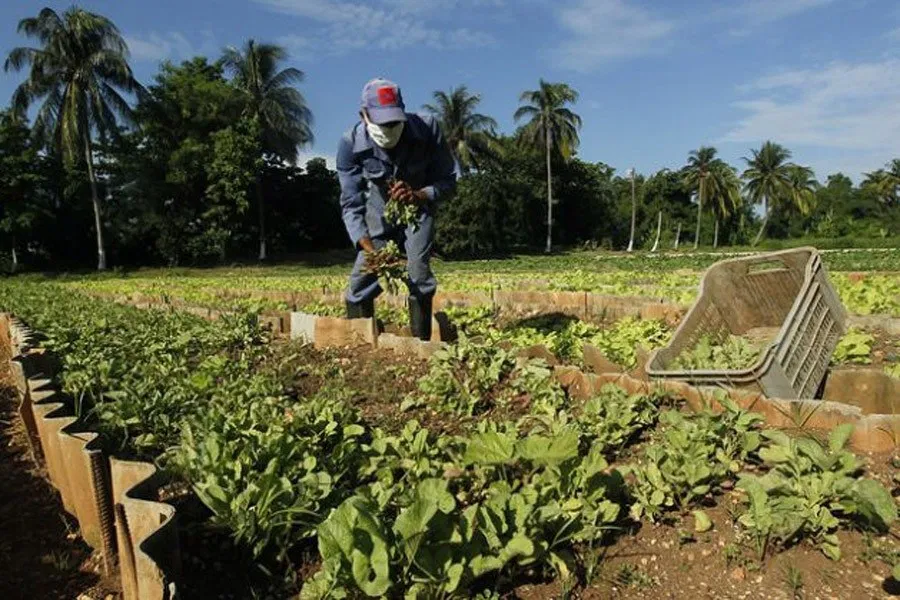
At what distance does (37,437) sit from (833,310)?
384 centimetres

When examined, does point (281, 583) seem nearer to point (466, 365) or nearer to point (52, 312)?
point (466, 365)

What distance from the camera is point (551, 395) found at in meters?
2.81

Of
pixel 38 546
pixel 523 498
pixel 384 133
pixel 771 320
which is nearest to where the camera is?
pixel 523 498

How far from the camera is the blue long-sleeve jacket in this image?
4.46 meters

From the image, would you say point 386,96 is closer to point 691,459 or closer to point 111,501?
point 111,501

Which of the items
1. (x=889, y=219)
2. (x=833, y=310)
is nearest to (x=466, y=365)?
(x=833, y=310)

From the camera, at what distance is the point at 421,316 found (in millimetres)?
4672

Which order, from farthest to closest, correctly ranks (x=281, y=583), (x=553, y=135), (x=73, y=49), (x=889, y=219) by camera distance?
(x=889, y=219) → (x=553, y=135) → (x=73, y=49) → (x=281, y=583)

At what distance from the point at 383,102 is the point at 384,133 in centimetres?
20

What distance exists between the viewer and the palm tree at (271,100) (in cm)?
3362

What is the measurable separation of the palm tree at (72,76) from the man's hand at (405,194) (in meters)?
26.5

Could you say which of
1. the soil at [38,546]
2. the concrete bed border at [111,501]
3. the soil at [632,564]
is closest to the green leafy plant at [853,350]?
the soil at [632,564]

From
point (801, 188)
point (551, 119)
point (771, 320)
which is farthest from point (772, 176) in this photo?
point (771, 320)

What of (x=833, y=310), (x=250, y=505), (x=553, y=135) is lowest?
(x=250, y=505)
